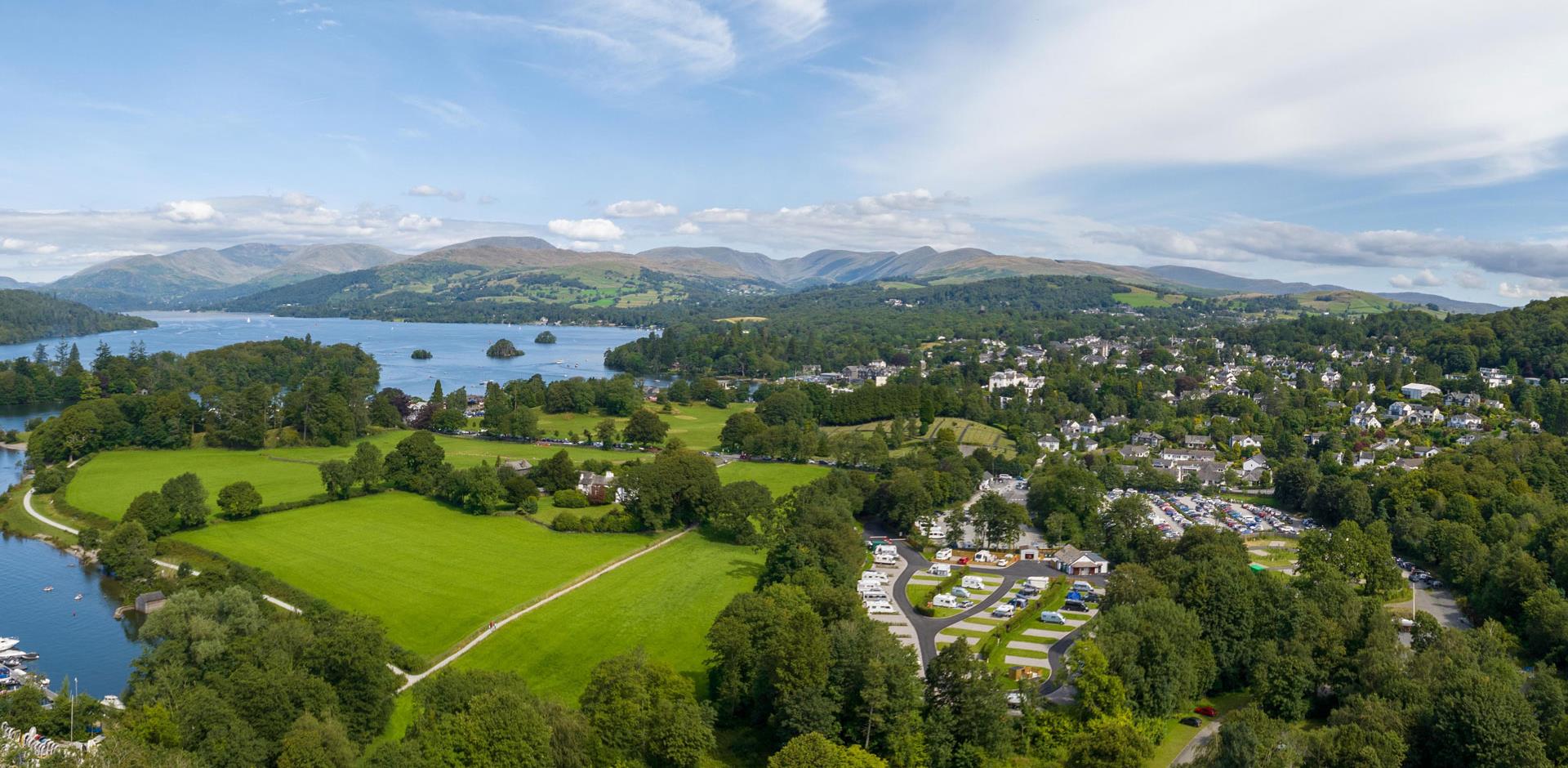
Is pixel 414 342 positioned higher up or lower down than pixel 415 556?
lower down

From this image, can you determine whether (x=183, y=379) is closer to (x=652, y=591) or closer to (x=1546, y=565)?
(x=652, y=591)

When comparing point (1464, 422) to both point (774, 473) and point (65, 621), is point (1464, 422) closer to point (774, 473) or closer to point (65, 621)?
point (774, 473)

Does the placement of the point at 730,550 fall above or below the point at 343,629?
below

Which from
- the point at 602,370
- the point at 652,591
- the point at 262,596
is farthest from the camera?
the point at 602,370

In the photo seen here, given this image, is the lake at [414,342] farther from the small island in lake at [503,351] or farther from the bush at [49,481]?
the bush at [49,481]

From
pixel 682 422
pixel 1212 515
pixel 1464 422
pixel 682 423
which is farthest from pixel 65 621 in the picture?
pixel 1464 422

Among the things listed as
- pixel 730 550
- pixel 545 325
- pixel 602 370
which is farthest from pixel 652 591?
pixel 545 325

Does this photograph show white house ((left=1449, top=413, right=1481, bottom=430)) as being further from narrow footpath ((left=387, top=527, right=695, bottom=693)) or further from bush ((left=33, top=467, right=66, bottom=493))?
bush ((left=33, top=467, right=66, bottom=493))

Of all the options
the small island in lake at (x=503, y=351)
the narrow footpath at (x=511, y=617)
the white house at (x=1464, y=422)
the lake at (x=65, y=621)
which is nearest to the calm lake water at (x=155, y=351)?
the lake at (x=65, y=621)
